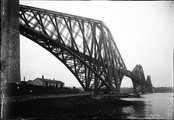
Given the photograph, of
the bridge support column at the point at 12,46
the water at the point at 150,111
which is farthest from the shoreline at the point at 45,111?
the water at the point at 150,111

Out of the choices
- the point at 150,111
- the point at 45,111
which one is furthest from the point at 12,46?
the point at 150,111

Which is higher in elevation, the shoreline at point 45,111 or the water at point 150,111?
the shoreline at point 45,111

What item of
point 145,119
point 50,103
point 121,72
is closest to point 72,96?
point 50,103

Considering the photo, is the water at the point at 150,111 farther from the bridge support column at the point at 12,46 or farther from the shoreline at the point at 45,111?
the bridge support column at the point at 12,46

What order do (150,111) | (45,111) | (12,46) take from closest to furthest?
(45,111) → (12,46) → (150,111)

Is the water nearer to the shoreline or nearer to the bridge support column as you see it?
the shoreline

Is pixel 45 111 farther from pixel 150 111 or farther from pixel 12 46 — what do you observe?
pixel 150 111

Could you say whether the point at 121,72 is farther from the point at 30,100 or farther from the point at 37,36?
the point at 30,100

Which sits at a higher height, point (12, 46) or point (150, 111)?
point (12, 46)

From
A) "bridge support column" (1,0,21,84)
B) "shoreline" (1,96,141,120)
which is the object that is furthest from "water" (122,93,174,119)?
"bridge support column" (1,0,21,84)

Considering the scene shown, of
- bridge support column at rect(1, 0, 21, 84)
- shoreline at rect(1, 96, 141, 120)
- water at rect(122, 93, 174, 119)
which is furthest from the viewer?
water at rect(122, 93, 174, 119)

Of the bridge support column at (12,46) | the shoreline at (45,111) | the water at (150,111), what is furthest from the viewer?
the water at (150,111)

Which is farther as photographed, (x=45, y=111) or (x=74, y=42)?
(x=74, y=42)
